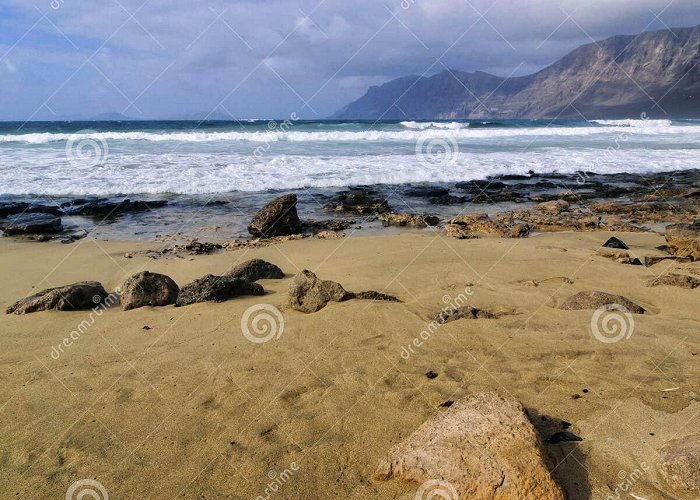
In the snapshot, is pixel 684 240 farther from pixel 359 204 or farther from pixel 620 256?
pixel 359 204

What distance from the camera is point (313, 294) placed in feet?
16.3

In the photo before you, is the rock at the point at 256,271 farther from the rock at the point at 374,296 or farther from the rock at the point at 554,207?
the rock at the point at 554,207

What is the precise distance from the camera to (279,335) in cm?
433

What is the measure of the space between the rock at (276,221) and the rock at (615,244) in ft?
17.1

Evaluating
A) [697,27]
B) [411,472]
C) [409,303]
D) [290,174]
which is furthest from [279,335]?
[697,27]

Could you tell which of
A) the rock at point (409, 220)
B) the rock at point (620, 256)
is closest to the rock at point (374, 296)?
the rock at point (620, 256)

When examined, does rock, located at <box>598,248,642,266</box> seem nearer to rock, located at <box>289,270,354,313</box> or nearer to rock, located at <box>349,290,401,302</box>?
rock, located at <box>349,290,401,302</box>

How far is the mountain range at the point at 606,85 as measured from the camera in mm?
99062

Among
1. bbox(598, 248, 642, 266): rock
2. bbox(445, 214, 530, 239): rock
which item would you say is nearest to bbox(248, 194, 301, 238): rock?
bbox(445, 214, 530, 239): rock

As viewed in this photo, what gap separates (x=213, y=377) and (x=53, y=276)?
4.26 metres

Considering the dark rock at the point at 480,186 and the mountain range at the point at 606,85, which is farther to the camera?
the mountain range at the point at 606,85

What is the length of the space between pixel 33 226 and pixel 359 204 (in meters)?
6.56

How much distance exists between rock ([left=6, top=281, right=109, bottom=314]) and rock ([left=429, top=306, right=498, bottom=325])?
143 inches

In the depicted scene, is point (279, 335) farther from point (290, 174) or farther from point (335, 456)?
point (290, 174)
